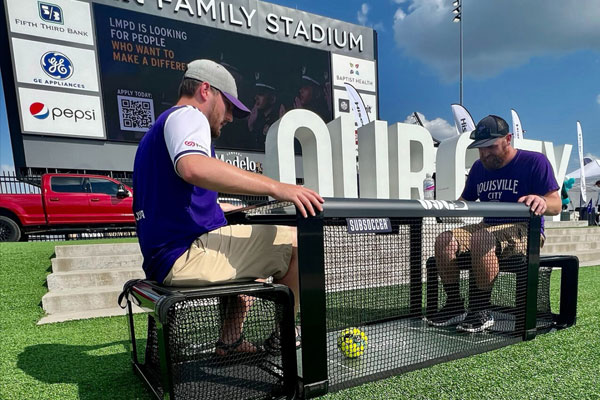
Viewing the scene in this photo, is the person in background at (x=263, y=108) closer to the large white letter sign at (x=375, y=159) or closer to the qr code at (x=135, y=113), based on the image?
the qr code at (x=135, y=113)

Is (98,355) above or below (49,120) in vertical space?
below

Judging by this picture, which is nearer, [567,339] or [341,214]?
[341,214]

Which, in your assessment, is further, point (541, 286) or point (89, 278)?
point (89, 278)

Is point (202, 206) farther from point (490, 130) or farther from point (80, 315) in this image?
point (80, 315)

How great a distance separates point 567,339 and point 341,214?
1747 mm

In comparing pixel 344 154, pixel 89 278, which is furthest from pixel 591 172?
pixel 89 278

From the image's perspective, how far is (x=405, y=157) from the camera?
700cm

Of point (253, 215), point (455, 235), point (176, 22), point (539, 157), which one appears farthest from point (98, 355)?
point (176, 22)

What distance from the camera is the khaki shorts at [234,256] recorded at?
1.18 m

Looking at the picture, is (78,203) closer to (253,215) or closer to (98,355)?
(98,355)

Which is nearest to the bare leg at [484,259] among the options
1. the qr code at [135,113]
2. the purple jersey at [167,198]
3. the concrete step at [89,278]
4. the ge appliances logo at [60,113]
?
the purple jersey at [167,198]

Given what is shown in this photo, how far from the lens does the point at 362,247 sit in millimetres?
1423

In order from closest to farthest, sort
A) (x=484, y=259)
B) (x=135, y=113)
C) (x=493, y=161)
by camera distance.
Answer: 1. (x=484, y=259)
2. (x=493, y=161)
3. (x=135, y=113)

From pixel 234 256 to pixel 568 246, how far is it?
711 cm
